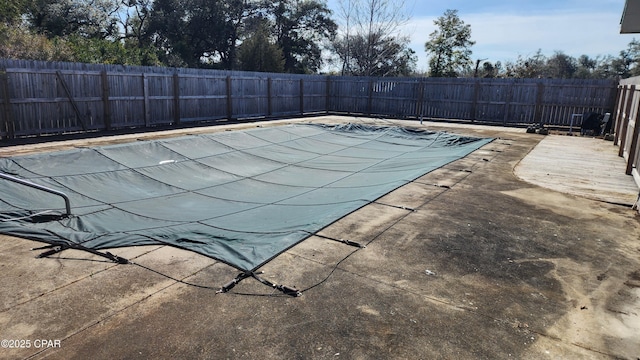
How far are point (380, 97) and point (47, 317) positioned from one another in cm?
1788

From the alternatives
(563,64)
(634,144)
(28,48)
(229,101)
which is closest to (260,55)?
(229,101)

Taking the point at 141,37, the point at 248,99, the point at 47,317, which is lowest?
the point at 47,317

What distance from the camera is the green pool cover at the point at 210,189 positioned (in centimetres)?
391

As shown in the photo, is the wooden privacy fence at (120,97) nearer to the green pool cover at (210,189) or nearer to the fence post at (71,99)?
the fence post at (71,99)

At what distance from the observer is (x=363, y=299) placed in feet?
9.40

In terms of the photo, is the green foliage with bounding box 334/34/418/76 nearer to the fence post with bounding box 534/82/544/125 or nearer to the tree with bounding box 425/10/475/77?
the tree with bounding box 425/10/475/77

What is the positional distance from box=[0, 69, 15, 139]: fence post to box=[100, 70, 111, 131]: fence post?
226cm

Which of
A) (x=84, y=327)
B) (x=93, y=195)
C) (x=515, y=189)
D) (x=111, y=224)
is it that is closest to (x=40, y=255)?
(x=111, y=224)

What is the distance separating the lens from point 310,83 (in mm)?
19016

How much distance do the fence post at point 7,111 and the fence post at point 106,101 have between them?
2.26 m

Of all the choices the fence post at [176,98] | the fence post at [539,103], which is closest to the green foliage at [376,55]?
the fence post at [539,103]

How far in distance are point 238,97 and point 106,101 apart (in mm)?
5274

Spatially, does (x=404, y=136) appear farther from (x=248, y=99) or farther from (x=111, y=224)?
(x=111, y=224)

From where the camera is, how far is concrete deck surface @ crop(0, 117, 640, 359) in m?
2.34
